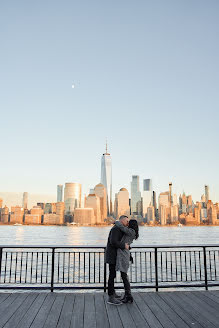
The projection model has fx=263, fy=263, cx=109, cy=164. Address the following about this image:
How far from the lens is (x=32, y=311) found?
5086 mm

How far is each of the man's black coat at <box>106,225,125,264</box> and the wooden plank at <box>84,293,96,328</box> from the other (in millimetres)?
954

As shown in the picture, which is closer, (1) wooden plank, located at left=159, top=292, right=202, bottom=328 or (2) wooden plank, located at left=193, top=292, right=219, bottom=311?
(1) wooden plank, located at left=159, top=292, right=202, bottom=328

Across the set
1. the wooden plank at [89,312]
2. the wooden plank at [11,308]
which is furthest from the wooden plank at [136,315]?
the wooden plank at [11,308]

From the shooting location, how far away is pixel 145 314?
4.91 m

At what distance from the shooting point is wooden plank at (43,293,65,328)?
4.44 meters

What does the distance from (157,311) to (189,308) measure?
0.72 m

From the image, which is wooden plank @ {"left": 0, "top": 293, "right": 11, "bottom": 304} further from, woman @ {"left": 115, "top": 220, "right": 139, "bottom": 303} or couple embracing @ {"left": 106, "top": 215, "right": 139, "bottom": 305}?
woman @ {"left": 115, "top": 220, "right": 139, "bottom": 303}

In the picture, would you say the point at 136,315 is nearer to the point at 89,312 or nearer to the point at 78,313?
the point at 89,312

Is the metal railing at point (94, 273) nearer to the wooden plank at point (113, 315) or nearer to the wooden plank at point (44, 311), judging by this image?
the wooden plank at point (44, 311)

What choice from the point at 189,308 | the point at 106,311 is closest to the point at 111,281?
the point at 106,311

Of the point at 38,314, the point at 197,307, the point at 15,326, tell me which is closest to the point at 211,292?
the point at 197,307

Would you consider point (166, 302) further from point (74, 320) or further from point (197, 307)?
point (74, 320)

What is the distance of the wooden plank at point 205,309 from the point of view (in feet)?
15.4

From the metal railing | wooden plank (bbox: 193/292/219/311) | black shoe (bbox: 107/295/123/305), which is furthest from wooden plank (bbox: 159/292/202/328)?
black shoe (bbox: 107/295/123/305)
